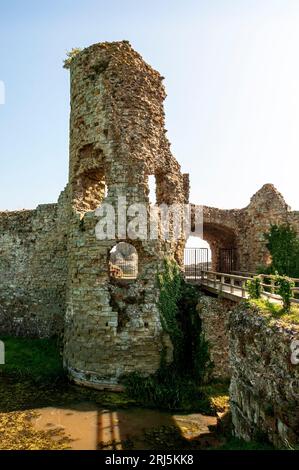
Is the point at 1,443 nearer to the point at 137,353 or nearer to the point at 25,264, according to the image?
the point at 137,353

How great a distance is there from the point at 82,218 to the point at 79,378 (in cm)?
539

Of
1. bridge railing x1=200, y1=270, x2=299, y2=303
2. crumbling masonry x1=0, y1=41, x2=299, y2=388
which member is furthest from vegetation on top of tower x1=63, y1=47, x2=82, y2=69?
bridge railing x1=200, y1=270, x2=299, y2=303

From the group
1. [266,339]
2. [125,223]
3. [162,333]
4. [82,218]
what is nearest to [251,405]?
[266,339]

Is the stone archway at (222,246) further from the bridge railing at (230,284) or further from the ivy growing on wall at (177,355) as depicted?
the ivy growing on wall at (177,355)

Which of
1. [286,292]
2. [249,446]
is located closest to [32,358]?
[249,446]

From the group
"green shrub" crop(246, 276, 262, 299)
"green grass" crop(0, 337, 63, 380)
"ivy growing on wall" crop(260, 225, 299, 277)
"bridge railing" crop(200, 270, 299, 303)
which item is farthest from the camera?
"ivy growing on wall" crop(260, 225, 299, 277)

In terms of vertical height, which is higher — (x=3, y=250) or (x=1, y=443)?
(x=3, y=250)

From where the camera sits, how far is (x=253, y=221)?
2073 cm

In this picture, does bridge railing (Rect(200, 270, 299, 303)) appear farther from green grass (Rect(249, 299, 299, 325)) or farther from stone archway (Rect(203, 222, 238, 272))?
stone archway (Rect(203, 222, 238, 272))

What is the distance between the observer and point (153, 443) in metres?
8.67

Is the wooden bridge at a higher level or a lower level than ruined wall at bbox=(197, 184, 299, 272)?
lower

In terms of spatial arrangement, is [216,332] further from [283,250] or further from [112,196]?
[283,250]

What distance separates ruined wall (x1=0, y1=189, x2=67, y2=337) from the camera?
16703 millimetres

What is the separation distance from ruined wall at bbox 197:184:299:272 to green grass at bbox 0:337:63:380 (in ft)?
34.3
